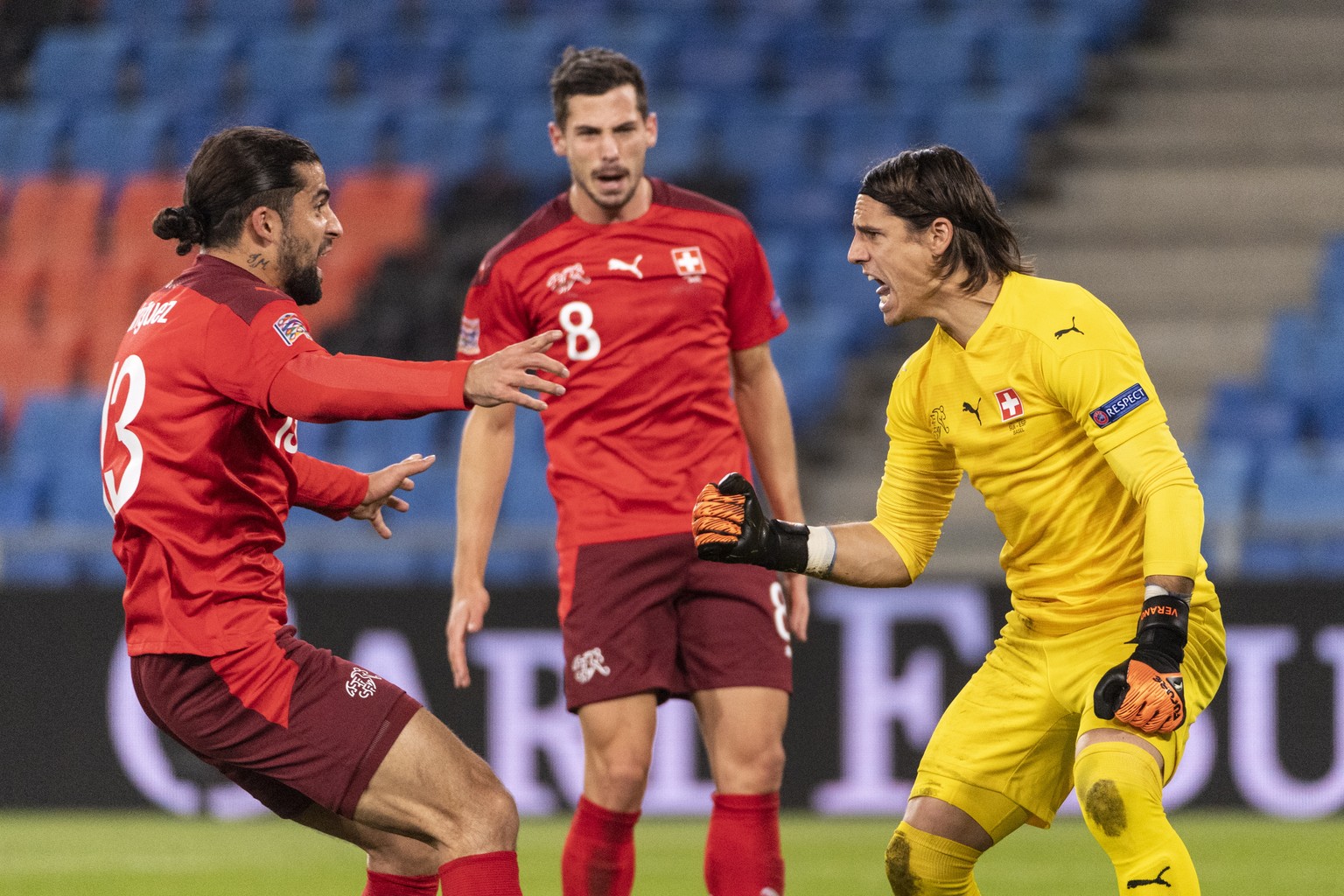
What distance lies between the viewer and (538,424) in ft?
34.6

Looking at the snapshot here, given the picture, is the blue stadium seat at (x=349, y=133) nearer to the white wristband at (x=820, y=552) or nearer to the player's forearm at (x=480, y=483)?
the player's forearm at (x=480, y=483)

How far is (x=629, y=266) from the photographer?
526 centimetres

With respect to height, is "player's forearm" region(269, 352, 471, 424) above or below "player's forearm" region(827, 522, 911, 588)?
above

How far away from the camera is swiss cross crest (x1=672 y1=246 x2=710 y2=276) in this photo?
5.27 meters

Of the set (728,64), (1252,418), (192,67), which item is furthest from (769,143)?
(192,67)

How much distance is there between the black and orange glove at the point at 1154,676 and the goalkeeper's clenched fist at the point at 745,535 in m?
0.82

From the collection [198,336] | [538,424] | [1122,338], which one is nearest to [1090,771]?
[1122,338]

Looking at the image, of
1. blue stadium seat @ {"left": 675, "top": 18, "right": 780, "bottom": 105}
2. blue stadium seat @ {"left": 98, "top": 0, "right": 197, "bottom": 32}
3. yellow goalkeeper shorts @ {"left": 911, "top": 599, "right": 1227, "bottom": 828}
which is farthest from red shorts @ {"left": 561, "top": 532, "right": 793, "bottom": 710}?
blue stadium seat @ {"left": 98, "top": 0, "right": 197, "bottom": 32}

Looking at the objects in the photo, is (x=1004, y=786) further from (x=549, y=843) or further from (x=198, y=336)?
(x=549, y=843)

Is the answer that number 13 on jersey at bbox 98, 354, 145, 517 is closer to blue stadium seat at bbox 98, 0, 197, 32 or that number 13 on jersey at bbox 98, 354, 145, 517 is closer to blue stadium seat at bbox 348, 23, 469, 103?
blue stadium seat at bbox 348, 23, 469, 103

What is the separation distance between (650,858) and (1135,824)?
4.01 m

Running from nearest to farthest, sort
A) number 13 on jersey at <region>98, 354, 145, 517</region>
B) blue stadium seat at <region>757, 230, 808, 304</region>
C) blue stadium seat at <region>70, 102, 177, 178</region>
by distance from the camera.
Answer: number 13 on jersey at <region>98, 354, 145, 517</region> → blue stadium seat at <region>757, 230, 808, 304</region> → blue stadium seat at <region>70, 102, 177, 178</region>

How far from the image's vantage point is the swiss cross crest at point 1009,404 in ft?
13.9

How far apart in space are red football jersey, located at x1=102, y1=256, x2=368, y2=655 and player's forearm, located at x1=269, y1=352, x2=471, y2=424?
0.22 ft
